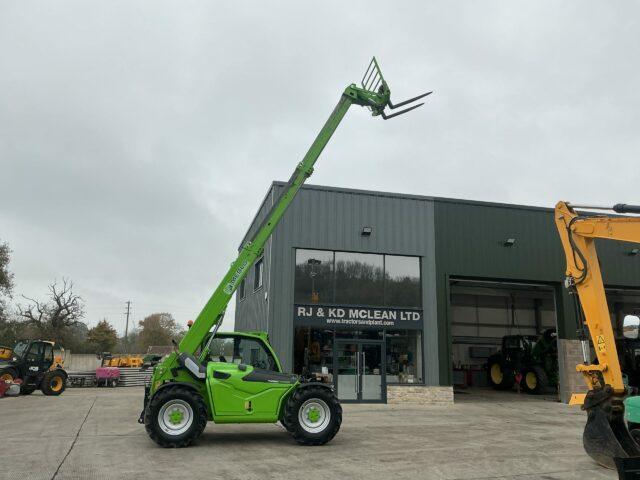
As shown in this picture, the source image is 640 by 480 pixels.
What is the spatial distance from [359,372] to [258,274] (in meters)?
5.54

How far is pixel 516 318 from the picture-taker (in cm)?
2867

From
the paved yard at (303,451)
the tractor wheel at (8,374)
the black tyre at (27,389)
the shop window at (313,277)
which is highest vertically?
the shop window at (313,277)

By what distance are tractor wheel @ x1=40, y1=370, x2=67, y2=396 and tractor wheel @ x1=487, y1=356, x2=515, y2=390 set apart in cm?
1940

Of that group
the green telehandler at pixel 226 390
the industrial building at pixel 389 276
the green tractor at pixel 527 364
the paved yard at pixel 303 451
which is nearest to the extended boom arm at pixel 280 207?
the green telehandler at pixel 226 390

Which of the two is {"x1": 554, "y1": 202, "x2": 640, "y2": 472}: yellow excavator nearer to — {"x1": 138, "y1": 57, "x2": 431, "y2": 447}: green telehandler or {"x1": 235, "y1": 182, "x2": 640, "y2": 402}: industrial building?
{"x1": 138, "y1": 57, "x2": 431, "y2": 447}: green telehandler

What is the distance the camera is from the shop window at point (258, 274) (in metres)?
18.8

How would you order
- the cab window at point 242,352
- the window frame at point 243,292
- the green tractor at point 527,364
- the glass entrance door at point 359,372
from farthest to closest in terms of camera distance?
1. the window frame at point 243,292
2. the green tractor at point 527,364
3. the glass entrance door at point 359,372
4. the cab window at point 242,352

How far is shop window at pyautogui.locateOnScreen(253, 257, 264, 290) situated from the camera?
1881 cm

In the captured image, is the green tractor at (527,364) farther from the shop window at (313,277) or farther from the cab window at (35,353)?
the cab window at (35,353)

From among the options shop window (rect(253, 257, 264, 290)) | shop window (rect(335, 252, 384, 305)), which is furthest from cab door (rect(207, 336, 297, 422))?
shop window (rect(253, 257, 264, 290))

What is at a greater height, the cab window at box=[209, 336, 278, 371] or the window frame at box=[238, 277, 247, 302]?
the window frame at box=[238, 277, 247, 302]

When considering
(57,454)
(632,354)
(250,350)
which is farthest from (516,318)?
(57,454)

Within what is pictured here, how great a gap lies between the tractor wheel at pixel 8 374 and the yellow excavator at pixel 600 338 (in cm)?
1824

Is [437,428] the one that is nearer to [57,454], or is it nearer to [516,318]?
[57,454]
